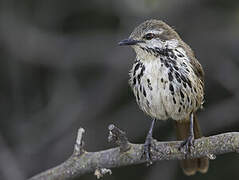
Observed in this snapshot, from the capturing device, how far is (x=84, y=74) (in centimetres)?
736

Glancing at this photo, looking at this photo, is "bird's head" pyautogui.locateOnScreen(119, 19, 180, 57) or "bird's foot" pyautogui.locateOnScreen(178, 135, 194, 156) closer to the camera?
"bird's foot" pyautogui.locateOnScreen(178, 135, 194, 156)

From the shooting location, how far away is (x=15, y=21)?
7.05 metres

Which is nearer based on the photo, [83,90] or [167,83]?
[167,83]

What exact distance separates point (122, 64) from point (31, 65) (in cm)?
115

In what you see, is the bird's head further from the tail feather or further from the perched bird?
the tail feather

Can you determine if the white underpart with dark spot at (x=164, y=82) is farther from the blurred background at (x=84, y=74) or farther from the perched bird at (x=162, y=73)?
the blurred background at (x=84, y=74)

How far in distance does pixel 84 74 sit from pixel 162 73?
7.93ft

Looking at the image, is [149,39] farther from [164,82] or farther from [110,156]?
[110,156]

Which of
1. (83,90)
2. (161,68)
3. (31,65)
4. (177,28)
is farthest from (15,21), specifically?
(161,68)

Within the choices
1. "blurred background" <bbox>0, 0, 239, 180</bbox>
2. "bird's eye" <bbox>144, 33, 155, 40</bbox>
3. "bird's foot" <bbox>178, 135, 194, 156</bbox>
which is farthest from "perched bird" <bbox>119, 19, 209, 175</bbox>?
"blurred background" <bbox>0, 0, 239, 180</bbox>

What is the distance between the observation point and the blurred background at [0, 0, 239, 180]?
699 centimetres

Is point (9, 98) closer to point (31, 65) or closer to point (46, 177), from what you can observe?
point (31, 65)

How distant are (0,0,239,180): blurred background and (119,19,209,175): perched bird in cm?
163

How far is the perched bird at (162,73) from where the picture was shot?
201 inches
